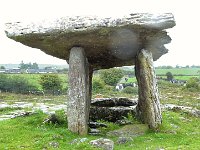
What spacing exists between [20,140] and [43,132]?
1339 mm

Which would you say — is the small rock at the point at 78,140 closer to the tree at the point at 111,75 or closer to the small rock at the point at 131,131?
the small rock at the point at 131,131

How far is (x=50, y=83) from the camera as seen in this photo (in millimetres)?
59656

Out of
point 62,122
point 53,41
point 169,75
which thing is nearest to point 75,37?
point 53,41

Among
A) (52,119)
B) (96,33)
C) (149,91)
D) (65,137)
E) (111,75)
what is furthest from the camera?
(111,75)

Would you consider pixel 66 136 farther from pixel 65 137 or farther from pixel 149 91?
pixel 149 91

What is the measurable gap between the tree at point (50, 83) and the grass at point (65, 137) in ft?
131

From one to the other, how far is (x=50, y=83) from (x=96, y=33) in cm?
4404

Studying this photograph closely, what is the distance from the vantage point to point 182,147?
1314cm

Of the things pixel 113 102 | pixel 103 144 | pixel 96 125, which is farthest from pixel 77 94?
pixel 113 102

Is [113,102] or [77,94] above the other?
[77,94]

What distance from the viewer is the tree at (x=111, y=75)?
7188cm

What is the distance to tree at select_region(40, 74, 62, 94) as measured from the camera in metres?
59.5

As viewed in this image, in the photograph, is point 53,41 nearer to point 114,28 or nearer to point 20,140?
point 114,28

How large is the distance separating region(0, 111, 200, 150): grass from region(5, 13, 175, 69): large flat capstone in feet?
12.3
